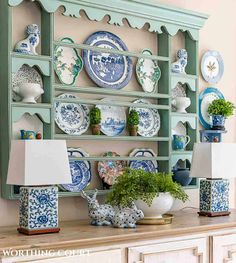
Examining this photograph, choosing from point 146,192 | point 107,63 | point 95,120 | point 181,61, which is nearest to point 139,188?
A: point 146,192

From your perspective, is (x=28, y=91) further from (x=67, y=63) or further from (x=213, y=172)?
(x=213, y=172)

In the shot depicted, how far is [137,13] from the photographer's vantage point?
3.34 m

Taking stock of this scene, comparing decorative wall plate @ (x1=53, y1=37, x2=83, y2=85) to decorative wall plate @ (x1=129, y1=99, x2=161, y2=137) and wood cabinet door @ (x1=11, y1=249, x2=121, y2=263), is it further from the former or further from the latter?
wood cabinet door @ (x1=11, y1=249, x2=121, y2=263)

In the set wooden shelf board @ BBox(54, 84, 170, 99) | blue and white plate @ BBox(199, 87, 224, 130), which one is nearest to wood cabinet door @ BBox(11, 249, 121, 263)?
wooden shelf board @ BBox(54, 84, 170, 99)

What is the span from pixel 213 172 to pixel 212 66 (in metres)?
0.97

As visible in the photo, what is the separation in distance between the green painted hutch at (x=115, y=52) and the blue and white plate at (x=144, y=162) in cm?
6

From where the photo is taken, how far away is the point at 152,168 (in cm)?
345

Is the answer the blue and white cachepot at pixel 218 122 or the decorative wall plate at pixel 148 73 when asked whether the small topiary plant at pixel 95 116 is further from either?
the blue and white cachepot at pixel 218 122

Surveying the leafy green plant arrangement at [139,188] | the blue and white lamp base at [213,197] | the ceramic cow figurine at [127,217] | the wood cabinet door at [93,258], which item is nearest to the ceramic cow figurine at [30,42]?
the leafy green plant arrangement at [139,188]

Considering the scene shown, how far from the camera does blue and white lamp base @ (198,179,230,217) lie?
3.27 m

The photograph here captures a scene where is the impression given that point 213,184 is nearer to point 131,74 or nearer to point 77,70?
point 131,74

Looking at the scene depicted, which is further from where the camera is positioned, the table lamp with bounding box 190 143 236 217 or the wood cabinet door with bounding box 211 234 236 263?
the table lamp with bounding box 190 143 236 217

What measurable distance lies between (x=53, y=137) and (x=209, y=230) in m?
1.00

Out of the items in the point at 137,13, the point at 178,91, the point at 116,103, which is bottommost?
the point at 116,103
